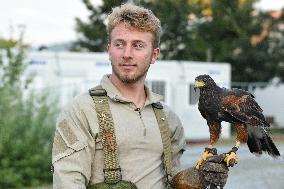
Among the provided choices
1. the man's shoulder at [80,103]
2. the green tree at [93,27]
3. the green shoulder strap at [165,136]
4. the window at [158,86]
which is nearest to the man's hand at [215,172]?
the green shoulder strap at [165,136]

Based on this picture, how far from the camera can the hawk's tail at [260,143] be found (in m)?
2.95

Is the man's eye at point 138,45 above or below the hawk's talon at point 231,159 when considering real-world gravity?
above

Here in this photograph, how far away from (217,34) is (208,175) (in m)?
33.6

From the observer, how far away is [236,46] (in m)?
34.4

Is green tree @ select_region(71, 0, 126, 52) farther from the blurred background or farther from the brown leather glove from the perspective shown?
the brown leather glove

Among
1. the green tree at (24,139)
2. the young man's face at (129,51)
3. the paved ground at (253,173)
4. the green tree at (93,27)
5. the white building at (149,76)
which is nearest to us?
the young man's face at (129,51)

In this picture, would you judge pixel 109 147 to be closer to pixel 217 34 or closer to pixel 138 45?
pixel 138 45

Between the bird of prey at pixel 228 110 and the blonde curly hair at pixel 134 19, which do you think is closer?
the bird of prey at pixel 228 110

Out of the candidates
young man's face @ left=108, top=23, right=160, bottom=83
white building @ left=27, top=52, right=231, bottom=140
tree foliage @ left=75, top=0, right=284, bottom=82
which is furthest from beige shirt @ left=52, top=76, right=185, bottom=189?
tree foliage @ left=75, top=0, right=284, bottom=82

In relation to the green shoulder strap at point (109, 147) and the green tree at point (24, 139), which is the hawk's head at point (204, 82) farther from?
the green tree at point (24, 139)

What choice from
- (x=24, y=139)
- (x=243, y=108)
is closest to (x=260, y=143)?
(x=243, y=108)

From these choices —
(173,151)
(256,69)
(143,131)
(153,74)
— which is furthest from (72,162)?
(256,69)

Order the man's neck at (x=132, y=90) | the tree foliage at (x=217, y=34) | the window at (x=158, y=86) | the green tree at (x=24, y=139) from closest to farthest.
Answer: the man's neck at (x=132, y=90), the green tree at (x=24, y=139), the window at (x=158, y=86), the tree foliage at (x=217, y=34)

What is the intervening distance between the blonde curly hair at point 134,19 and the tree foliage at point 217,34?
100 ft
